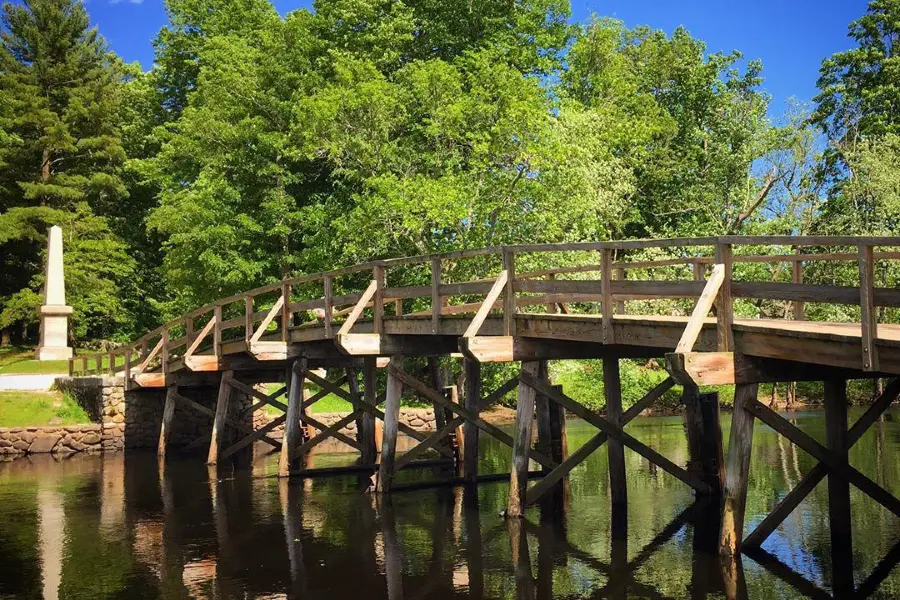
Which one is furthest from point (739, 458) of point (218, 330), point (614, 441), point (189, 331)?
point (189, 331)

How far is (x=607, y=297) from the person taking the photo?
496 inches

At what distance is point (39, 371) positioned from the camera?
36031mm

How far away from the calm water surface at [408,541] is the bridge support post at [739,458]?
700 mm

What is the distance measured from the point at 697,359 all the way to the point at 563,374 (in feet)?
77.6

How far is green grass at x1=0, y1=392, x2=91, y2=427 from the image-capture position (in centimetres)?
2919

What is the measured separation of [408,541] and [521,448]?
200cm

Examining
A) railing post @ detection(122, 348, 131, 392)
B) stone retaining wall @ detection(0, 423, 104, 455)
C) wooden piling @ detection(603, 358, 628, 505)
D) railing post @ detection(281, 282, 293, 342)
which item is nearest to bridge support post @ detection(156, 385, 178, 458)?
railing post @ detection(122, 348, 131, 392)

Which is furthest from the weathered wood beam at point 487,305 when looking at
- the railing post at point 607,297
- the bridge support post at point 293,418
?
the bridge support post at point 293,418

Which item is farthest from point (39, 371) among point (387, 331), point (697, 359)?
point (697, 359)

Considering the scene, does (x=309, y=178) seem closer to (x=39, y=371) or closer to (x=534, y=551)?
(x=39, y=371)

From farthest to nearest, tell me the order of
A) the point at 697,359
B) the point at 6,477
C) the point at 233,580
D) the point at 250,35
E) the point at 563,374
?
the point at 250,35
the point at 563,374
the point at 6,477
the point at 233,580
the point at 697,359

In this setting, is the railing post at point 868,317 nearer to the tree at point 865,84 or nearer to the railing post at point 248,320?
the railing post at point 248,320

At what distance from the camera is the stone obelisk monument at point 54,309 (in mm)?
37250

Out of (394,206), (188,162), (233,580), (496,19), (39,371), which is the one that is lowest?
(233,580)
